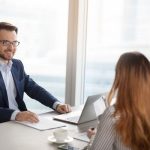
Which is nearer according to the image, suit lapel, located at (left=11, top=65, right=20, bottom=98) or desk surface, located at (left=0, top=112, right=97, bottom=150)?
desk surface, located at (left=0, top=112, right=97, bottom=150)

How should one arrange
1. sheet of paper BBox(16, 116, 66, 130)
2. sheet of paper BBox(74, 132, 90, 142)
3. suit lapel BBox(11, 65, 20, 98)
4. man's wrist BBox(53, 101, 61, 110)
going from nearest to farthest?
sheet of paper BBox(74, 132, 90, 142) → sheet of paper BBox(16, 116, 66, 130) → man's wrist BBox(53, 101, 61, 110) → suit lapel BBox(11, 65, 20, 98)

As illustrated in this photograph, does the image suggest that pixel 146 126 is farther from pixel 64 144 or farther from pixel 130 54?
pixel 64 144

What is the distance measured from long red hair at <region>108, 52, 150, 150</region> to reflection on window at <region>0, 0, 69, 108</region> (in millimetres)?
2351

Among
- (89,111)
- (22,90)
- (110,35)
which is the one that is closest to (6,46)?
(22,90)

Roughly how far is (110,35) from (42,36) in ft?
2.56

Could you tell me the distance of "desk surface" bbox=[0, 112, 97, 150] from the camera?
1.80 meters

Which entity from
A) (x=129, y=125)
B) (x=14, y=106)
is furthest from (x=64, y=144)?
(x=14, y=106)

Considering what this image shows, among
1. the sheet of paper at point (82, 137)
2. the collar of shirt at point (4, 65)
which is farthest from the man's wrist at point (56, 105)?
the sheet of paper at point (82, 137)

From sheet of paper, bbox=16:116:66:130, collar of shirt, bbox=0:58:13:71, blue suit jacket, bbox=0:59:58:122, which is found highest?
collar of shirt, bbox=0:58:13:71

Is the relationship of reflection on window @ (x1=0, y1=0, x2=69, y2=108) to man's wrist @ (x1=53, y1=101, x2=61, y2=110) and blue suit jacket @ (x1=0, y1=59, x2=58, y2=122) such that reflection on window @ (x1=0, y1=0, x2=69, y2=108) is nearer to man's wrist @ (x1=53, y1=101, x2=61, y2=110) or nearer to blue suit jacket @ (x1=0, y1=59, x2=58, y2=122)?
blue suit jacket @ (x1=0, y1=59, x2=58, y2=122)

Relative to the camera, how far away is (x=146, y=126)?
1.48m

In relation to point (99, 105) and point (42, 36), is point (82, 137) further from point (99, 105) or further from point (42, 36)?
point (42, 36)

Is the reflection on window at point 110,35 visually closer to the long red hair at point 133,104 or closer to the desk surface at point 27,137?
the desk surface at point 27,137

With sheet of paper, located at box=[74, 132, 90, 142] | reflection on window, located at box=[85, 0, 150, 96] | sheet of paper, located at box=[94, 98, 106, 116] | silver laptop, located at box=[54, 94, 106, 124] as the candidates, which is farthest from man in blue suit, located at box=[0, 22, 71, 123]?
reflection on window, located at box=[85, 0, 150, 96]
